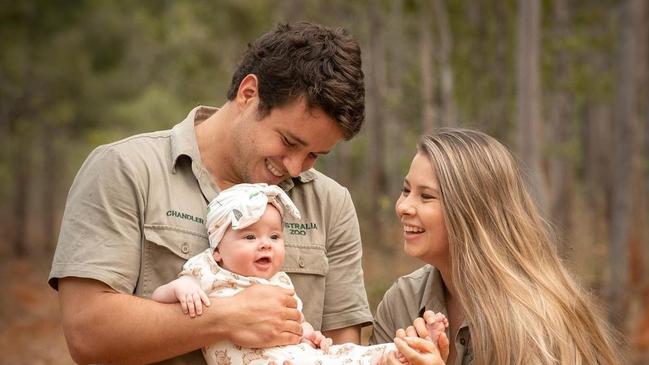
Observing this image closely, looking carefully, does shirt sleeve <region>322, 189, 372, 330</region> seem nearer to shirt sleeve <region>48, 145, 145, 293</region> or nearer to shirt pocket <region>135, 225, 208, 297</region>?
shirt pocket <region>135, 225, 208, 297</region>

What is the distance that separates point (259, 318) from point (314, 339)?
369 millimetres

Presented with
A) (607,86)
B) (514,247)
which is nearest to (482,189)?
(514,247)

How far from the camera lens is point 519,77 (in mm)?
12414

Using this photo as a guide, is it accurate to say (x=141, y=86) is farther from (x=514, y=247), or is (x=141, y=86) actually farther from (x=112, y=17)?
(x=514, y=247)

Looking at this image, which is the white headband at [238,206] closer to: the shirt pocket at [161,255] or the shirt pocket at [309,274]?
the shirt pocket at [161,255]

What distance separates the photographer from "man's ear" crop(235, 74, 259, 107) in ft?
14.1

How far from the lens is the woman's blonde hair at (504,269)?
13.7ft

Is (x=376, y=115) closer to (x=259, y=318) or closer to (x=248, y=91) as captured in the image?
(x=248, y=91)

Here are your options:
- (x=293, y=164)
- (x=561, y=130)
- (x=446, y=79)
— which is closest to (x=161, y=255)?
(x=293, y=164)

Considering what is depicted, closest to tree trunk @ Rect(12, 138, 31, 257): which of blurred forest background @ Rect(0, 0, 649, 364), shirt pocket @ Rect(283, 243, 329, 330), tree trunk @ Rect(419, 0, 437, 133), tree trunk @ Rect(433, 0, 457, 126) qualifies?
blurred forest background @ Rect(0, 0, 649, 364)

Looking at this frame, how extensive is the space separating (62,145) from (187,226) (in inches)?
1158

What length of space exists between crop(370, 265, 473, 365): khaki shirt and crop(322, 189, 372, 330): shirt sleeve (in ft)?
0.67

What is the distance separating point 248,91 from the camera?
4.30 m

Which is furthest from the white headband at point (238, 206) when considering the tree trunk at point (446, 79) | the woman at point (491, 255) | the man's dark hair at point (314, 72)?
the tree trunk at point (446, 79)
